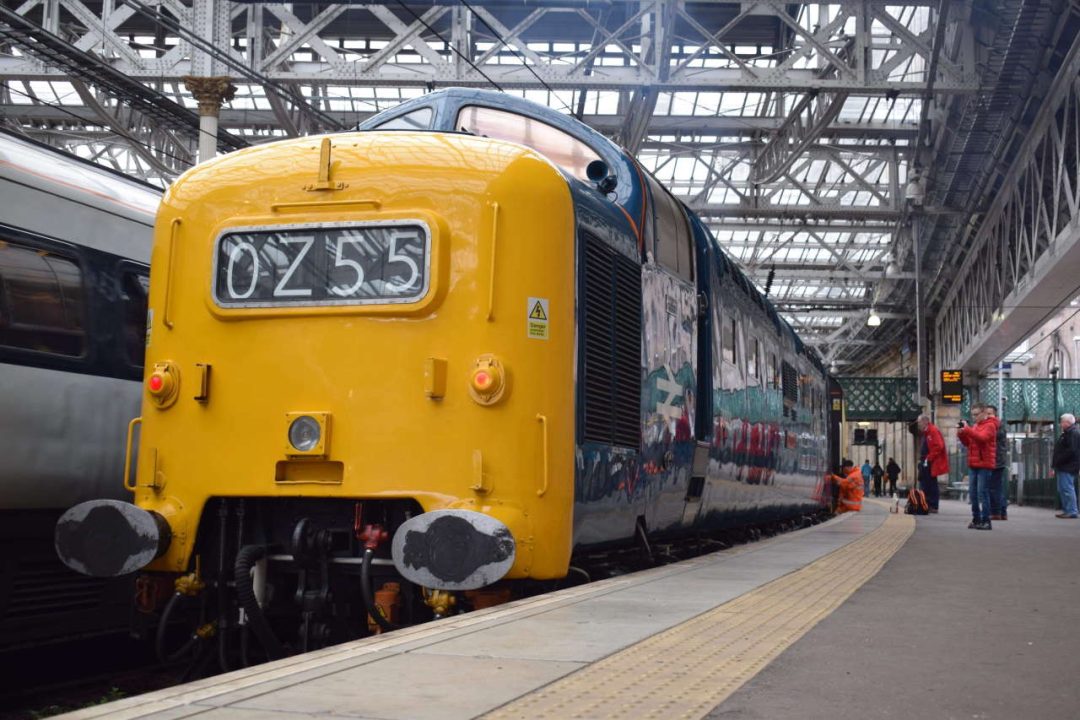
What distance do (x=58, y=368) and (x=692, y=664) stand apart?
453cm

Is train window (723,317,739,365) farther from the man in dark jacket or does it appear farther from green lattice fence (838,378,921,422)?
green lattice fence (838,378,921,422)

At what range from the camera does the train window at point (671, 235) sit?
26.1 ft

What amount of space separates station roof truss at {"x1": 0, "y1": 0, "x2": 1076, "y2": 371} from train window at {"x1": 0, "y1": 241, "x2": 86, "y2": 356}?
5107 mm

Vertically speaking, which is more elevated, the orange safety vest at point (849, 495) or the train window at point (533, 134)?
the train window at point (533, 134)

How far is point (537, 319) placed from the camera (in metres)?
5.98

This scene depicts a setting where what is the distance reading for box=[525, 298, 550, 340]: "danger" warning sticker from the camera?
5.95 metres

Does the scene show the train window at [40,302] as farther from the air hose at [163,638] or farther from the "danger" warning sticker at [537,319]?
the "danger" warning sticker at [537,319]

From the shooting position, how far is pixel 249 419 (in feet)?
20.0

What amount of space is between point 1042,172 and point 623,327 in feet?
51.5

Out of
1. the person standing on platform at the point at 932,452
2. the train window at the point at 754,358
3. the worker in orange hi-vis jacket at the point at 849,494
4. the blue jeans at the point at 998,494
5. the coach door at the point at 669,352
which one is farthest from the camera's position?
the worker in orange hi-vis jacket at the point at 849,494

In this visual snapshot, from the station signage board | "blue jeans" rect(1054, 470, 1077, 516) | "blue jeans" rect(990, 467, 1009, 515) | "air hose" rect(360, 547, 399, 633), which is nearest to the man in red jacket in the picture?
"blue jeans" rect(990, 467, 1009, 515)

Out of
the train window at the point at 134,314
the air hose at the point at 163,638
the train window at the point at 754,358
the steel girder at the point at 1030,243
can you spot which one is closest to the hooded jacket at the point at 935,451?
the steel girder at the point at 1030,243

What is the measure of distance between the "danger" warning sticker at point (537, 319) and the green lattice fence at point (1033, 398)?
1402 inches

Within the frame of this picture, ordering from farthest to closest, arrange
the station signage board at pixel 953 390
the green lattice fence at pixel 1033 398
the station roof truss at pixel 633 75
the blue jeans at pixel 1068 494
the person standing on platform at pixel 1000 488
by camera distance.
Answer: the green lattice fence at pixel 1033 398 < the station signage board at pixel 953 390 < the blue jeans at pixel 1068 494 < the station roof truss at pixel 633 75 < the person standing on platform at pixel 1000 488
